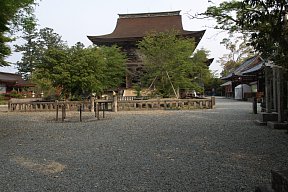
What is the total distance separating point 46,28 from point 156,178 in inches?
2422

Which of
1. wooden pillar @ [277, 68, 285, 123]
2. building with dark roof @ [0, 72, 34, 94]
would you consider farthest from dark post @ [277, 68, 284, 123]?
building with dark roof @ [0, 72, 34, 94]

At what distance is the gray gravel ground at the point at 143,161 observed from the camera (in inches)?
152

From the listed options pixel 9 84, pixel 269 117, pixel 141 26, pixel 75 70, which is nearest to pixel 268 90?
pixel 269 117

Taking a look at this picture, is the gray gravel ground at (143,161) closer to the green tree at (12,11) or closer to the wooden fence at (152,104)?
the green tree at (12,11)

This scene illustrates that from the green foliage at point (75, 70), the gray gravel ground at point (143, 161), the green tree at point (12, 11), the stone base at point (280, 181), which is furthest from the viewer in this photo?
the green foliage at point (75, 70)

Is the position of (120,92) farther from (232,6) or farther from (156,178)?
(156,178)

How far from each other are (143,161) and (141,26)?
28.9 m

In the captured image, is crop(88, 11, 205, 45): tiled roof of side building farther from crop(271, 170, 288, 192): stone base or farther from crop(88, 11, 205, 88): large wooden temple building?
crop(271, 170, 288, 192): stone base

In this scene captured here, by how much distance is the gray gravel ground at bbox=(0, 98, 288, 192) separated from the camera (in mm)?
3861

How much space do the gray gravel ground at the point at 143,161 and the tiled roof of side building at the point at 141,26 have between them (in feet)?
71.2

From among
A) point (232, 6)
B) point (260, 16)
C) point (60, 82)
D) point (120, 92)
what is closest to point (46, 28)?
point (120, 92)

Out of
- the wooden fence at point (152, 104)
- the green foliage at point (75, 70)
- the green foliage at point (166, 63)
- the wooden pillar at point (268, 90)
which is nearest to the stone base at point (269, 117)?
the wooden pillar at point (268, 90)

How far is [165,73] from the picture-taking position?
20.1m

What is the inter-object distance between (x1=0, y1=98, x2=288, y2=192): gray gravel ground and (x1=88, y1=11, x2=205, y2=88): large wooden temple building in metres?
17.5
